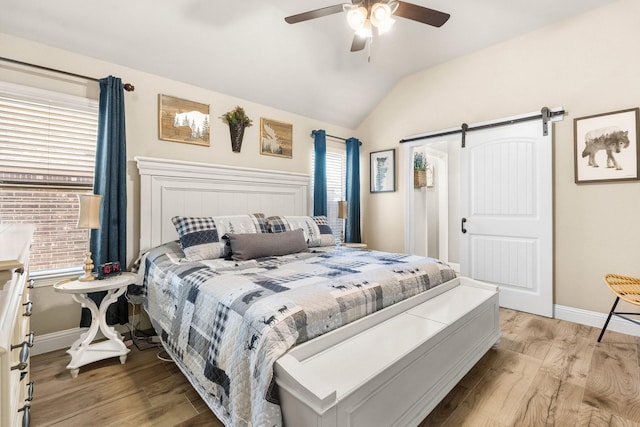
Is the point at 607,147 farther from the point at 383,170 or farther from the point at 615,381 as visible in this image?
the point at 383,170

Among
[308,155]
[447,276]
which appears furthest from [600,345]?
[308,155]

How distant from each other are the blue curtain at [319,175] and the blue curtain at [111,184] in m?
2.23

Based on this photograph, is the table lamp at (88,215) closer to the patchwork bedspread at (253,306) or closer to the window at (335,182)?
the patchwork bedspread at (253,306)

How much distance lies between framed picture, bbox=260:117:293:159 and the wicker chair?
11.1 ft

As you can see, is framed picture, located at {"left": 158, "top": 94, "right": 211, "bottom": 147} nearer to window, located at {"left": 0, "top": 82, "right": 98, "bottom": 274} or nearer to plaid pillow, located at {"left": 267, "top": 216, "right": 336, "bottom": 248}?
window, located at {"left": 0, "top": 82, "right": 98, "bottom": 274}

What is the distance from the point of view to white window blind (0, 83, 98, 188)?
7.21 feet

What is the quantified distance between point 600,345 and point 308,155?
350 centimetres

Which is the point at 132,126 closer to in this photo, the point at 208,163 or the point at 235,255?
the point at 208,163

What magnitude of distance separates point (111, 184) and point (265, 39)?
6.48 feet

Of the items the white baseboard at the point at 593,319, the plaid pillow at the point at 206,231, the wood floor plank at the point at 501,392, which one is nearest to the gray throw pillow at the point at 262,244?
the plaid pillow at the point at 206,231

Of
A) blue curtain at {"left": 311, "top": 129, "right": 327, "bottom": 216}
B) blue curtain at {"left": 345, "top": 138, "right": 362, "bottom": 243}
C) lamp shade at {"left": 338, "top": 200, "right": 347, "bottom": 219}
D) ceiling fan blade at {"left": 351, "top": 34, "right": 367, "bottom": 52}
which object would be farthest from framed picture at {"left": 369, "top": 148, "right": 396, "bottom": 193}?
ceiling fan blade at {"left": 351, "top": 34, "right": 367, "bottom": 52}

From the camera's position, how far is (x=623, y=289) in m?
2.33

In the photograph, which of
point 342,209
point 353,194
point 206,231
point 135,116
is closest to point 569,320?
point 342,209

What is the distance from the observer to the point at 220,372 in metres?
1.39
